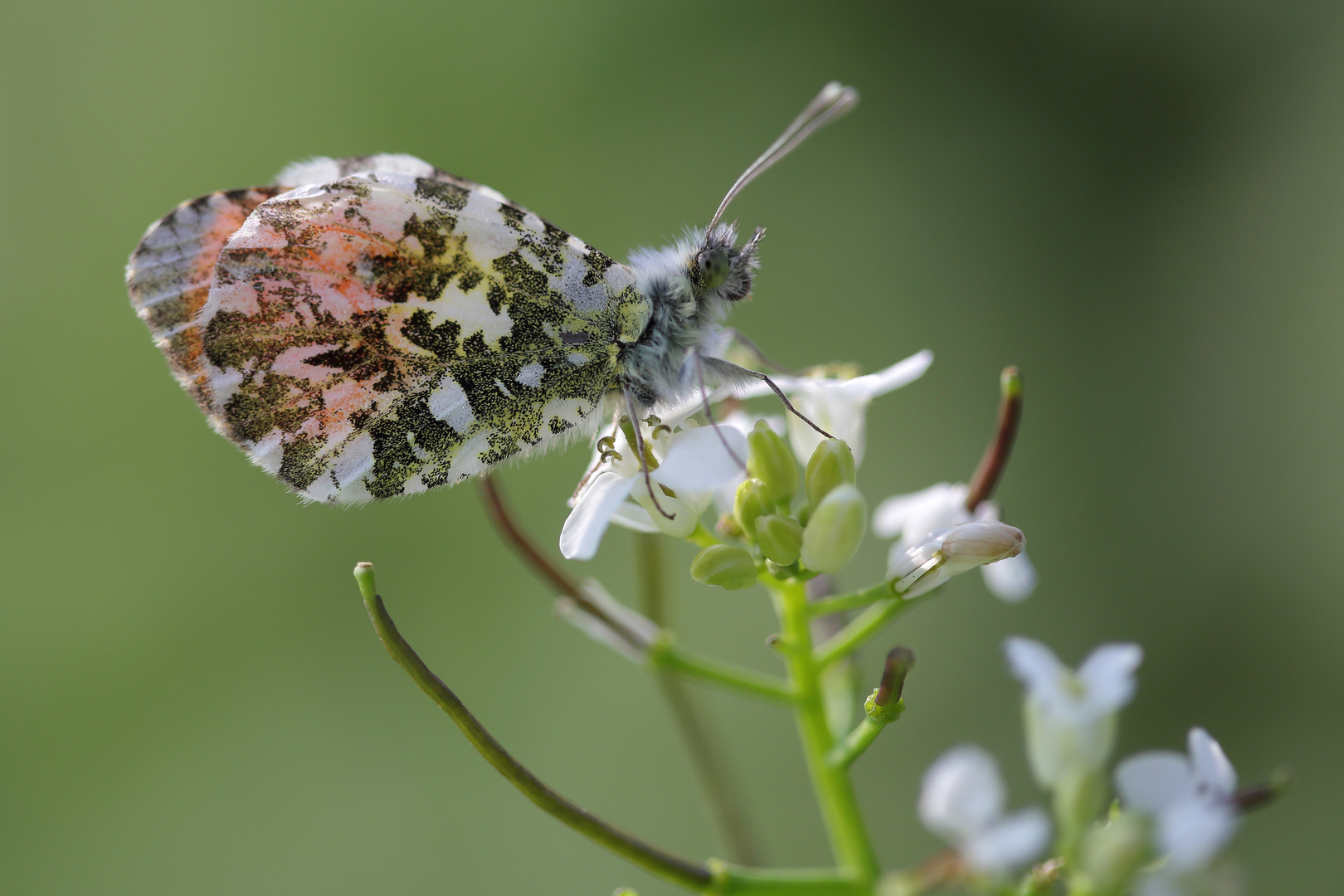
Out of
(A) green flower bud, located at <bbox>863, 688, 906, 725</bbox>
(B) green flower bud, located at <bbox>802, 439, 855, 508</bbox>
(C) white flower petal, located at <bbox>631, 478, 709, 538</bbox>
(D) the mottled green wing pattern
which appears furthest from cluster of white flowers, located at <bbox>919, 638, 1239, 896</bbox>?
(D) the mottled green wing pattern

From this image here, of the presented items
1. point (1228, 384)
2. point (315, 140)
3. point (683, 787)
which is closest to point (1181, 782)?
point (683, 787)

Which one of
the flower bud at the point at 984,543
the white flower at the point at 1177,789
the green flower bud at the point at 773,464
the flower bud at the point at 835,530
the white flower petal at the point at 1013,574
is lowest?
the white flower at the point at 1177,789

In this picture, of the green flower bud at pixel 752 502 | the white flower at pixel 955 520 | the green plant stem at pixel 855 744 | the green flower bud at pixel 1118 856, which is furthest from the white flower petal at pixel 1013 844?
Answer: the white flower at pixel 955 520

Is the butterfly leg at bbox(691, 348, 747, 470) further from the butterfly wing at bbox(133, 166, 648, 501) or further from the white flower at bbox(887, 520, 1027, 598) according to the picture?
the white flower at bbox(887, 520, 1027, 598)

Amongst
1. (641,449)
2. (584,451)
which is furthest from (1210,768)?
(584,451)

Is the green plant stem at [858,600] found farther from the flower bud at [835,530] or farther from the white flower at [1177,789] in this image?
the white flower at [1177,789]

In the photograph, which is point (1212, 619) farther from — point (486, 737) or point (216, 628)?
point (216, 628)

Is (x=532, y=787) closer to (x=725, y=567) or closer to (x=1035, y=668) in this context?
(x=725, y=567)
